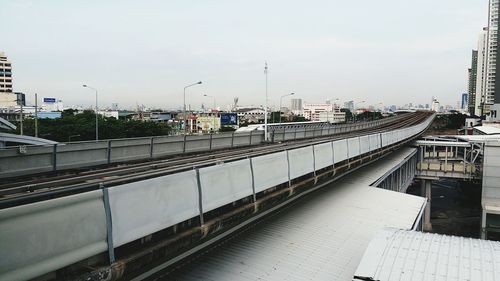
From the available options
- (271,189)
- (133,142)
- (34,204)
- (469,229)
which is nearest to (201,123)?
(469,229)

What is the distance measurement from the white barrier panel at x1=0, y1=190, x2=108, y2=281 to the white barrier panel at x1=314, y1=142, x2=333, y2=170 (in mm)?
9870

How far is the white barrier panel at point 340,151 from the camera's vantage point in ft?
52.5

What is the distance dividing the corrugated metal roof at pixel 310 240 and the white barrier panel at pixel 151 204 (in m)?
2.09

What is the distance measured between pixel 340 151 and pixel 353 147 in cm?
233

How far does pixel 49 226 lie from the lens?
187 inches

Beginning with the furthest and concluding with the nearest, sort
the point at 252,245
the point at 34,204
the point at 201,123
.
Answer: the point at 201,123
the point at 252,245
the point at 34,204

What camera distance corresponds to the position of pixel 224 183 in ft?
28.2

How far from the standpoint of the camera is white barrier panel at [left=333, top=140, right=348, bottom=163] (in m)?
16.0

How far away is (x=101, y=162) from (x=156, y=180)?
30.4 ft

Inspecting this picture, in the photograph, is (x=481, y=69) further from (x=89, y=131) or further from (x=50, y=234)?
(x=50, y=234)

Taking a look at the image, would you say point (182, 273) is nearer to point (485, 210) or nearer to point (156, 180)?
point (156, 180)

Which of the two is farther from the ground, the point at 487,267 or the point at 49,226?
the point at 49,226

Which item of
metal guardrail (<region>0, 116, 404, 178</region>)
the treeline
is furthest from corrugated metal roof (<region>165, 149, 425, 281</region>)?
the treeline

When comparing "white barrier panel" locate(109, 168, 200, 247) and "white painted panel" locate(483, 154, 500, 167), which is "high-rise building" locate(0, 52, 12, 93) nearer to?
"white painted panel" locate(483, 154, 500, 167)
